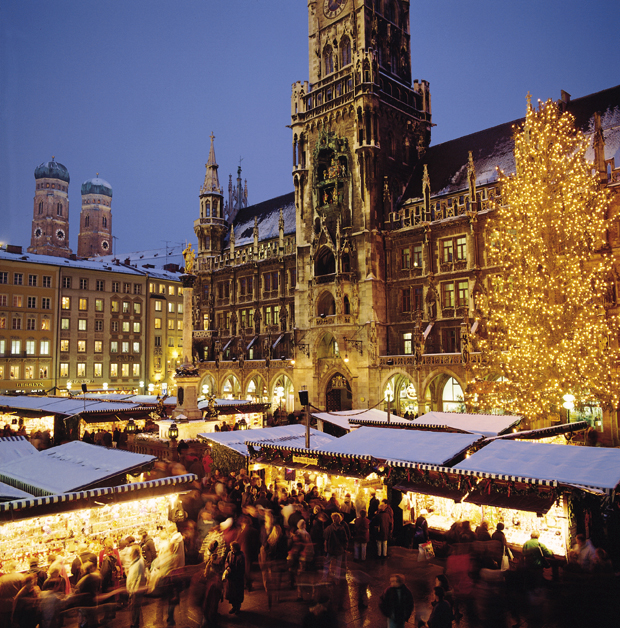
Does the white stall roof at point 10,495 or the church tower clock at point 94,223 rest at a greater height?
the church tower clock at point 94,223

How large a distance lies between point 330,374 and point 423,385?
887 centimetres

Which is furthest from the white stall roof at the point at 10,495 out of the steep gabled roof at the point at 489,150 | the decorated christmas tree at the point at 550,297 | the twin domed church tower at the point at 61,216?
the twin domed church tower at the point at 61,216

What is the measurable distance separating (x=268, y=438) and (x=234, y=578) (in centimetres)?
861

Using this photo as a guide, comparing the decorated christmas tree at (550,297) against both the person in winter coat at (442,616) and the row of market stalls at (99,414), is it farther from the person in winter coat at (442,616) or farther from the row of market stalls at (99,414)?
the person in winter coat at (442,616)

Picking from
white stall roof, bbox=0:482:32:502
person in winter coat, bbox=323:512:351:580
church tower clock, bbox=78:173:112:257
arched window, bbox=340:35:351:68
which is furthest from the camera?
church tower clock, bbox=78:173:112:257

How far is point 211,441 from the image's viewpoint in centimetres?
1900

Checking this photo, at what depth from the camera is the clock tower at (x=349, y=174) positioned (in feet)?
135

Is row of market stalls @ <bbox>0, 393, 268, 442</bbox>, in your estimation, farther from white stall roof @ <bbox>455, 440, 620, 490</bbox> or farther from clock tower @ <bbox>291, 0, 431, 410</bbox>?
white stall roof @ <bbox>455, 440, 620, 490</bbox>

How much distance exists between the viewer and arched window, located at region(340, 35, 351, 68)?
4494cm

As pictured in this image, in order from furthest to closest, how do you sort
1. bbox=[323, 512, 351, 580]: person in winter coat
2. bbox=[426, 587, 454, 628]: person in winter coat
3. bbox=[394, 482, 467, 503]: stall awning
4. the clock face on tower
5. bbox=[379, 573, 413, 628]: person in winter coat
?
the clock face on tower → bbox=[394, 482, 467, 503]: stall awning → bbox=[323, 512, 351, 580]: person in winter coat → bbox=[379, 573, 413, 628]: person in winter coat → bbox=[426, 587, 454, 628]: person in winter coat

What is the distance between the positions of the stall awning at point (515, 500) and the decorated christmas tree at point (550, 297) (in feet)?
43.9

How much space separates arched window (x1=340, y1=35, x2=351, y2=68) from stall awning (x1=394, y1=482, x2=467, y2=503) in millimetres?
39695

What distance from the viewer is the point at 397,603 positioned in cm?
798

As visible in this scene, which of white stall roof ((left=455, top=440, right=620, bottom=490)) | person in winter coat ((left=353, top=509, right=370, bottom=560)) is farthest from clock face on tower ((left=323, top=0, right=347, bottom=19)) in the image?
person in winter coat ((left=353, top=509, right=370, bottom=560))
